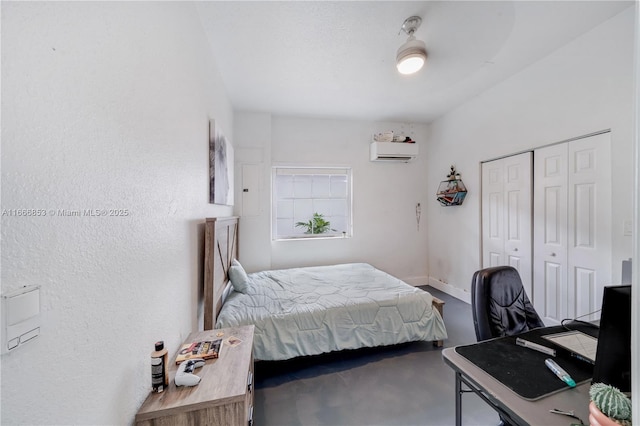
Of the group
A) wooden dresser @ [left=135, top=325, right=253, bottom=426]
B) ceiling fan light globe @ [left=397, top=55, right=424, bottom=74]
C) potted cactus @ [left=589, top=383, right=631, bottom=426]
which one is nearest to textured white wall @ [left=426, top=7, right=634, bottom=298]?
ceiling fan light globe @ [left=397, top=55, right=424, bottom=74]

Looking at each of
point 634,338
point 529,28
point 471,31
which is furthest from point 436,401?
point 529,28

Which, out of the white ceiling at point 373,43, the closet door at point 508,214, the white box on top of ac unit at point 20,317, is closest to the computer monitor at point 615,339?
the white box on top of ac unit at point 20,317

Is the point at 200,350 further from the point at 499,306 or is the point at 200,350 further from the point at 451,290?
the point at 451,290

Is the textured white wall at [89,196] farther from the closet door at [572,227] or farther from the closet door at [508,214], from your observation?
the closet door at [508,214]

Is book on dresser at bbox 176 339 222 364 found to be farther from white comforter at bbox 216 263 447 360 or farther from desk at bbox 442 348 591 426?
desk at bbox 442 348 591 426

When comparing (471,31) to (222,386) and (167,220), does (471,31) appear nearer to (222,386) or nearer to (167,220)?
(167,220)

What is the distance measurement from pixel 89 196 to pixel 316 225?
3477 mm

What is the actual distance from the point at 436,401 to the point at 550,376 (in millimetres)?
1083

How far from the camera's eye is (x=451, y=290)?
12.7 ft

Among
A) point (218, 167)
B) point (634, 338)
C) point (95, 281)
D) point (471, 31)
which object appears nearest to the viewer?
point (634, 338)

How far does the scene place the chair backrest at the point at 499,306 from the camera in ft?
4.53

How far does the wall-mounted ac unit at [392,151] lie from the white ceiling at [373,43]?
0.85 metres

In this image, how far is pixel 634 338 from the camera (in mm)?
424

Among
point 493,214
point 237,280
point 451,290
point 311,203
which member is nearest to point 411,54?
point 493,214
